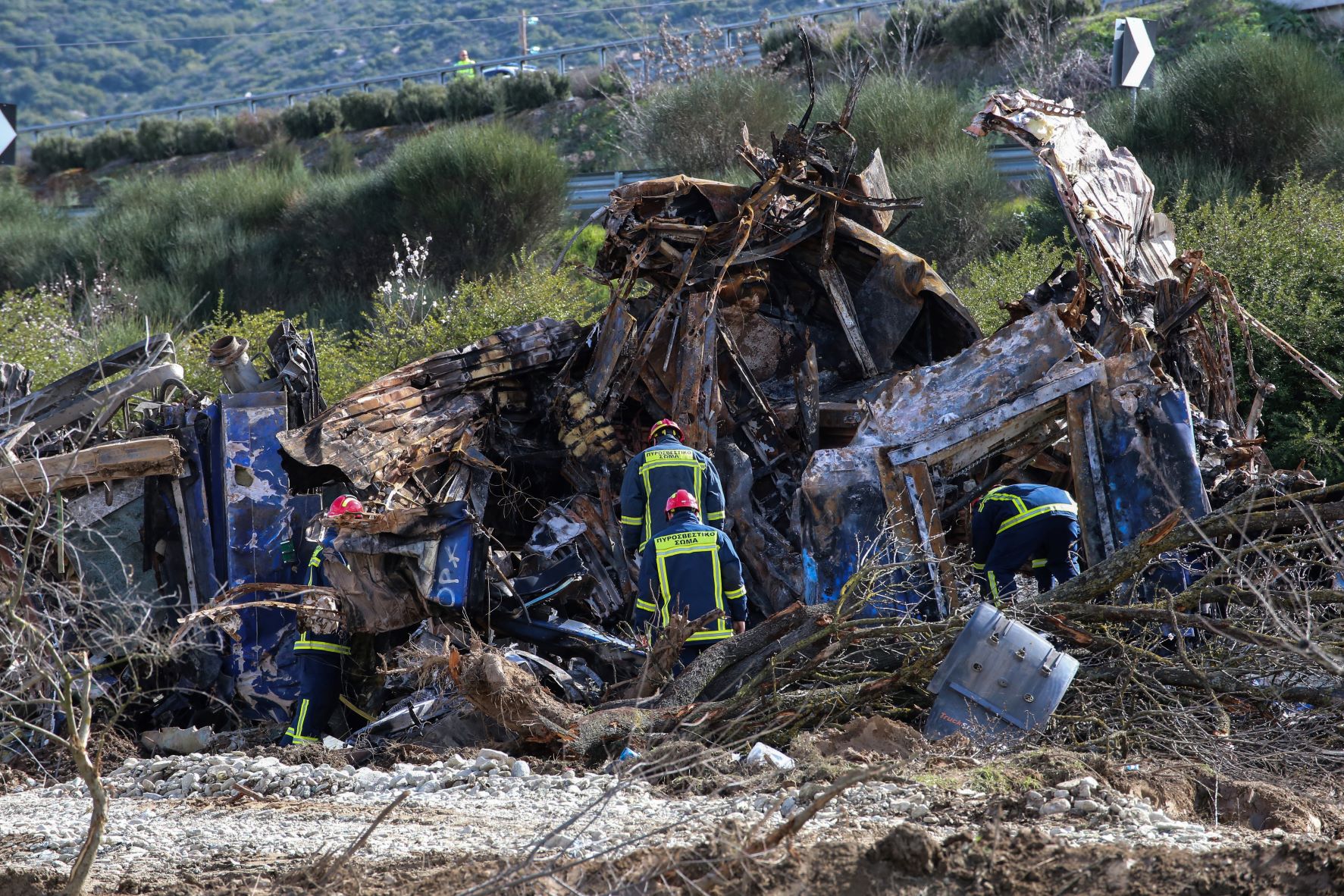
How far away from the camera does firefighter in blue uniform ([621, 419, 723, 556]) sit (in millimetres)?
6789

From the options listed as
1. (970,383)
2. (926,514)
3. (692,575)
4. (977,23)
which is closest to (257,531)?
(692,575)

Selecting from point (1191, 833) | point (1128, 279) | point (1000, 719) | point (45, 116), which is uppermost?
point (1128, 279)

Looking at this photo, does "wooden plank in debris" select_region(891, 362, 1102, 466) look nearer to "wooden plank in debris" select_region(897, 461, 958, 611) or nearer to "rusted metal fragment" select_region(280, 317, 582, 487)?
"wooden plank in debris" select_region(897, 461, 958, 611)

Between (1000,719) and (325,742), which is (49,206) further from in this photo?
(1000,719)

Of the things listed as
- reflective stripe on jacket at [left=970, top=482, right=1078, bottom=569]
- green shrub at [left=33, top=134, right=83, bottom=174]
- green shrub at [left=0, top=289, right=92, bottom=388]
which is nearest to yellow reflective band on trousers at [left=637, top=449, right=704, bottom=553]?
reflective stripe on jacket at [left=970, top=482, right=1078, bottom=569]

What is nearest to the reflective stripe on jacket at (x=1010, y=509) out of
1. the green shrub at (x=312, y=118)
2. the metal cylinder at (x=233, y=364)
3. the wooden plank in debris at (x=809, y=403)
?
the wooden plank in debris at (x=809, y=403)

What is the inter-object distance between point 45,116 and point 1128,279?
69.3m

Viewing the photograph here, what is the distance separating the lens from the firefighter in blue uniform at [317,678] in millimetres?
6594

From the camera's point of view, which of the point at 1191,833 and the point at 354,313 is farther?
the point at 354,313

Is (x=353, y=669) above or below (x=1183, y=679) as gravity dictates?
below

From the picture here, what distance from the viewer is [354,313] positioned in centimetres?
1745

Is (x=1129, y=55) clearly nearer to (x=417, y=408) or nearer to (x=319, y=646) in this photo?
(x=417, y=408)

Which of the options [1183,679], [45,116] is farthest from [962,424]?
[45,116]

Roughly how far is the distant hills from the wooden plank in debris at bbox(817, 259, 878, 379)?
169 ft
